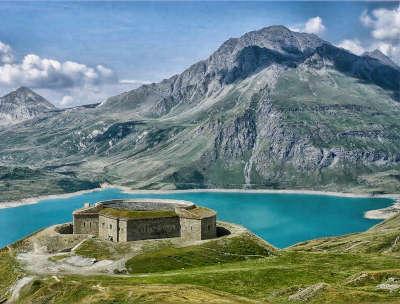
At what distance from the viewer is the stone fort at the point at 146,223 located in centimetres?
13900

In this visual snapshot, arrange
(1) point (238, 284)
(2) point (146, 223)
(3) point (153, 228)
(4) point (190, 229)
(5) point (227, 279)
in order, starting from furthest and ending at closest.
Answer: (4) point (190, 229), (3) point (153, 228), (2) point (146, 223), (5) point (227, 279), (1) point (238, 284)

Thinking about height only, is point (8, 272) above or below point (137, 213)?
below

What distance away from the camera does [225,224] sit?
15662 centimetres

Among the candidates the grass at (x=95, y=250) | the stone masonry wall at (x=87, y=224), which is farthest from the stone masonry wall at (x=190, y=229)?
the stone masonry wall at (x=87, y=224)

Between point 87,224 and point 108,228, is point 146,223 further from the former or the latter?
point 87,224

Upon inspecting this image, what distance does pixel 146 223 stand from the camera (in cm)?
14038

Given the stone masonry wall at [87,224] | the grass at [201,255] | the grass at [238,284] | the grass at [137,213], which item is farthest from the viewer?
the stone masonry wall at [87,224]

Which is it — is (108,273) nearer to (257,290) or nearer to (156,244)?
(156,244)

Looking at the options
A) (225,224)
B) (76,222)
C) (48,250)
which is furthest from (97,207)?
(225,224)

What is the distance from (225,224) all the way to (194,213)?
16.6 meters

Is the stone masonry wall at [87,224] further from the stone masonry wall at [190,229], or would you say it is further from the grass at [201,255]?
the grass at [201,255]

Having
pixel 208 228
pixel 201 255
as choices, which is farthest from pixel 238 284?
pixel 208 228

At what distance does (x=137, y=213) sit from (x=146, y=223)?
12.3 feet

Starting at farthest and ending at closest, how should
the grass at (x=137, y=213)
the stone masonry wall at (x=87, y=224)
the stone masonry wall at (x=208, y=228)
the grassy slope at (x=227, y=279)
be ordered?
1. the stone masonry wall at (x=87, y=224)
2. the grass at (x=137, y=213)
3. the stone masonry wall at (x=208, y=228)
4. the grassy slope at (x=227, y=279)
